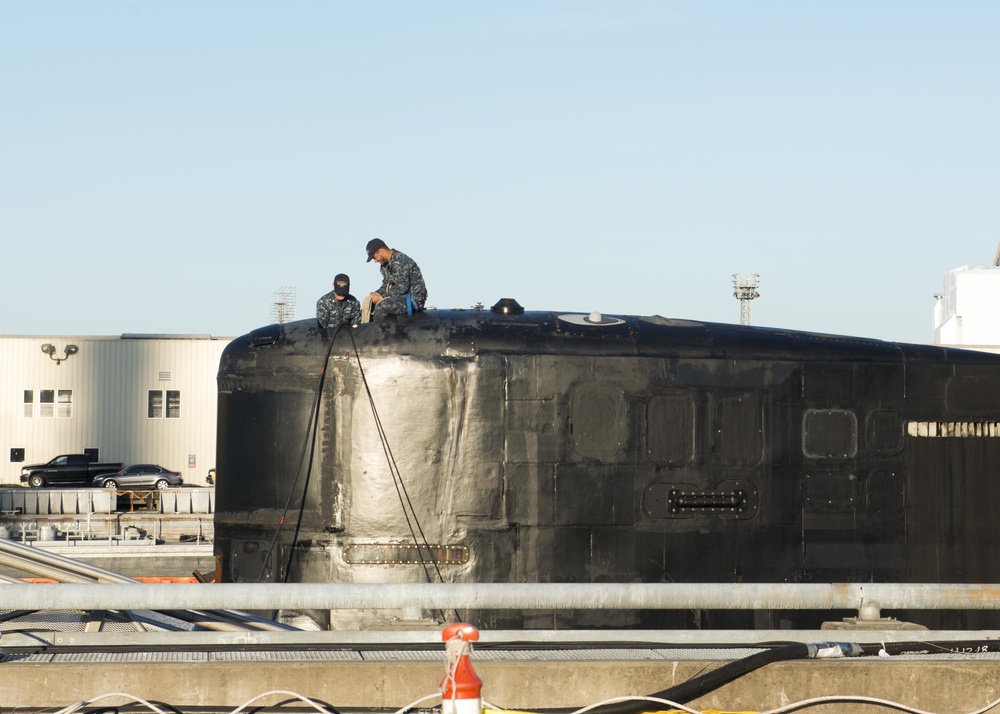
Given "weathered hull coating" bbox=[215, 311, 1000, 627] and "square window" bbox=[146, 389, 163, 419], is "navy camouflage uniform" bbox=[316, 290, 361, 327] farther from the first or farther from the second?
"square window" bbox=[146, 389, 163, 419]

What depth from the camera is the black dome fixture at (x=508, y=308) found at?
1113 centimetres

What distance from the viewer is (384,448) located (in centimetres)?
995

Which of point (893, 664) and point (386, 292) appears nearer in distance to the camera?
point (893, 664)

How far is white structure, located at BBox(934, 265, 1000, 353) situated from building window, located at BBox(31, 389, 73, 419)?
41.8 meters

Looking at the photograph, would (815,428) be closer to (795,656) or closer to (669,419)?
(669,419)

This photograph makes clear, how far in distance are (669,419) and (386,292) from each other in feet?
9.63

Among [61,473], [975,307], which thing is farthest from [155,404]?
[975,307]

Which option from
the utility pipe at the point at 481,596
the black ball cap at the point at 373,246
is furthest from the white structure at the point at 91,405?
the utility pipe at the point at 481,596

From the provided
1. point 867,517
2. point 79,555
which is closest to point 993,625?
point 867,517

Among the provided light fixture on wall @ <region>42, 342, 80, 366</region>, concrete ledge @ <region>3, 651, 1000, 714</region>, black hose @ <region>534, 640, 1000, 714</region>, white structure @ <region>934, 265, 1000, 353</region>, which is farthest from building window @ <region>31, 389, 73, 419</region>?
black hose @ <region>534, 640, 1000, 714</region>

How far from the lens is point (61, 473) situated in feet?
168

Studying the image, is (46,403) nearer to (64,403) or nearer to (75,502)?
(64,403)

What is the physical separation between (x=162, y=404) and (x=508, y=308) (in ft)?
152

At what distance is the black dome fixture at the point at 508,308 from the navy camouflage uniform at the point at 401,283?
2.32 feet
